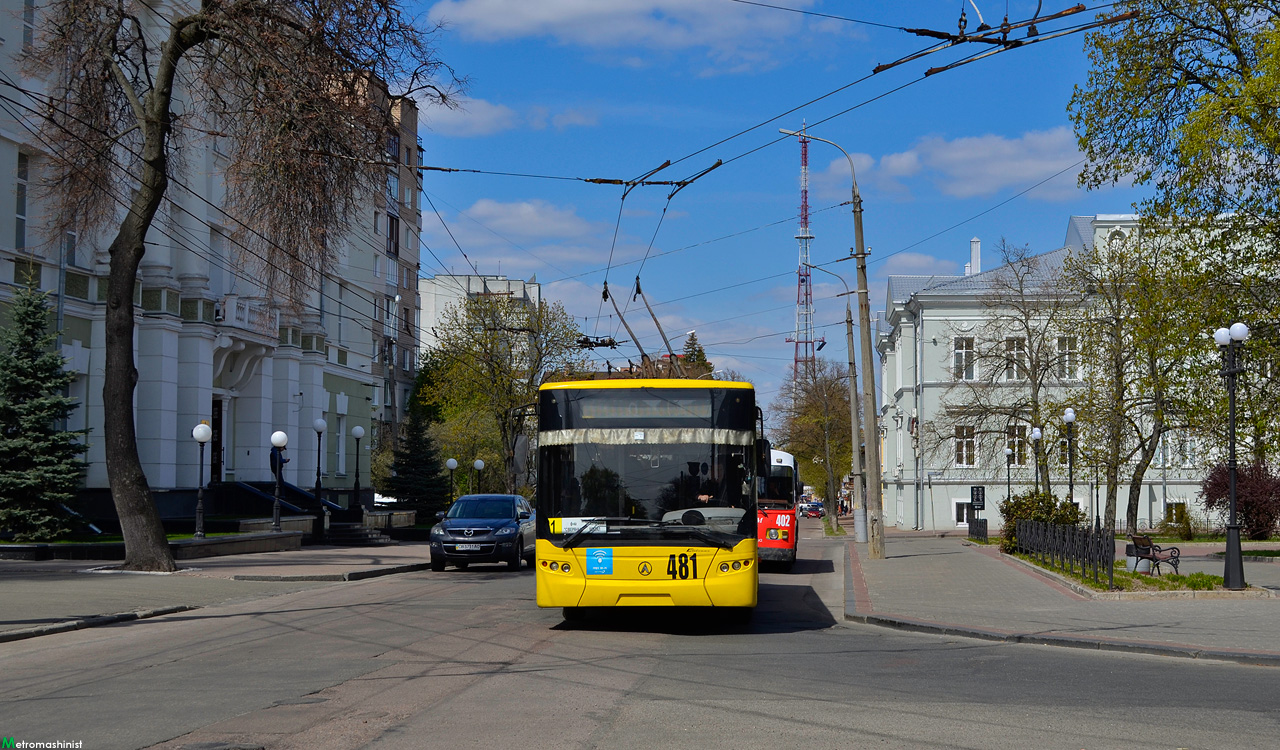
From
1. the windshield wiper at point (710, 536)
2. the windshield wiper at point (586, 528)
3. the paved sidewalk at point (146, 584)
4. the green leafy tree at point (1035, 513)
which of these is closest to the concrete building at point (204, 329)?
the paved sidewalk at point (146, 584)

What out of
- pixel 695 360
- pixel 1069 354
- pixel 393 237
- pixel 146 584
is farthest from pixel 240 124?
pixel 695 360

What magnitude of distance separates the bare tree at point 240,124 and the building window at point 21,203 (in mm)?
8884

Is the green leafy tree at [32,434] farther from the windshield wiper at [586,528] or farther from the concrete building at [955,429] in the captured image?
the concrete building at [955,429]

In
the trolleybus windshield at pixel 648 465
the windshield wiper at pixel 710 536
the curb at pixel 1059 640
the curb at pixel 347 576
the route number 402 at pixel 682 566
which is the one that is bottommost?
the curb at pixel 347 576

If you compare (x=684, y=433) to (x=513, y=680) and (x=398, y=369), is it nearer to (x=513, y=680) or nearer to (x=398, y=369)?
(x=513, y=680)

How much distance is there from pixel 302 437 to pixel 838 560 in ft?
72.1

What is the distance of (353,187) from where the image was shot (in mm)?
20875

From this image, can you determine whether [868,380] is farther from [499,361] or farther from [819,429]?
[819,429]

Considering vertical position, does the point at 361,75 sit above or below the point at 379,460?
above

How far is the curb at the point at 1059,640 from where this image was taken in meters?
11.6

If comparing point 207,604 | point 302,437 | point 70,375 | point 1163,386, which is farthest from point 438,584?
point 302,437

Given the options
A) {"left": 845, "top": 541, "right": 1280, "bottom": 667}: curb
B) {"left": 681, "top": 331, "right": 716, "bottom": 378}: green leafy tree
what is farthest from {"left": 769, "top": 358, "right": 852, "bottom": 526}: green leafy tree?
{"left": 845, "top": 541, "right": 1280, "bottom": 667}: curb

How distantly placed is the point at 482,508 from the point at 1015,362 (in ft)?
92.3

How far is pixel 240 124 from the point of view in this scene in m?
20.8
